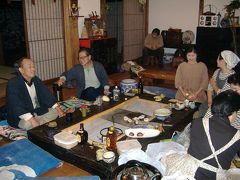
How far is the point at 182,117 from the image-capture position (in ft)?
9.18

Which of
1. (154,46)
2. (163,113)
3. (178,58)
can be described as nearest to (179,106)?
(163,113)

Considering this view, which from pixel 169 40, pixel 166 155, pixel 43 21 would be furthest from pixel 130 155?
pixel 169 40

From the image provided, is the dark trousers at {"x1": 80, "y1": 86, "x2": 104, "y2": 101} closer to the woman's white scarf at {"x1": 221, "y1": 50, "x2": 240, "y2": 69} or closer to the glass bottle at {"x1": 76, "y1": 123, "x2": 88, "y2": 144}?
the glass bottle at {"x1": 76, "y1": 123, "x2": 88, "y2": 144}

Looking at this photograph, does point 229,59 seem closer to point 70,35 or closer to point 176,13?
point 70,35

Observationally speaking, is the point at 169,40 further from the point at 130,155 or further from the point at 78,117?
the point at 130,155

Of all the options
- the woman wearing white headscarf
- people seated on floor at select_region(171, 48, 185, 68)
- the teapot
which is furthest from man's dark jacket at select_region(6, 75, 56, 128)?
people seated on floor at select_region(171, 48, 185, 68)

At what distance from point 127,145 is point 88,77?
1.95 meters

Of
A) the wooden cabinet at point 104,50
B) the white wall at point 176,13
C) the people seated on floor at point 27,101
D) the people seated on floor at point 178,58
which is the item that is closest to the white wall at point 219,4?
the white wall at point 176,13

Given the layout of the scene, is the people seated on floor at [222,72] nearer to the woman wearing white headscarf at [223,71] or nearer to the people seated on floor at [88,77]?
the woman wearing white headscarf at [223,71]

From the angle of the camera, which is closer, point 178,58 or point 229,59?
point 229,59

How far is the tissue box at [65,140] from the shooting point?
2236 millimetres

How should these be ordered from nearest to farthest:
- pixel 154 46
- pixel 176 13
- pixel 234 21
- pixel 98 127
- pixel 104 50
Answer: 1. pixel 98 127
2. pixel 104 50
3. pixel 234 21
4. pixel 154 46
5. pixel 176 13

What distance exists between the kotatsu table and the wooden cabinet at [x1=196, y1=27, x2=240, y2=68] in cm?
436

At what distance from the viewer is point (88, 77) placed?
3965 mm
